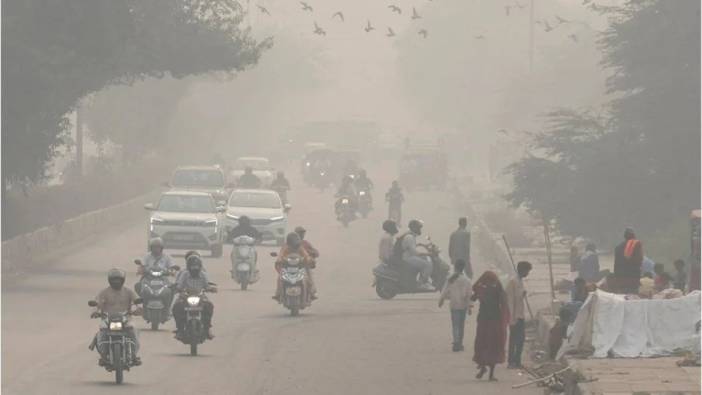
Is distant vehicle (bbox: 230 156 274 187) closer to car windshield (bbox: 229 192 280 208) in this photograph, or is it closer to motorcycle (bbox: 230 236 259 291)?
car windshield (bbox: 229 192 280 208)

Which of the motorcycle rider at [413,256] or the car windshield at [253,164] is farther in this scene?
the car windshield at [253,164]

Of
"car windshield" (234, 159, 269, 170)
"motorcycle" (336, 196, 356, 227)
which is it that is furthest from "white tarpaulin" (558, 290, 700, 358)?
"car windshield" (234, 159, 269, 170)

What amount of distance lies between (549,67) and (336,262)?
58.0m

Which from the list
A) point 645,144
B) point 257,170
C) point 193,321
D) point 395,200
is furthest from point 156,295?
point 257,170

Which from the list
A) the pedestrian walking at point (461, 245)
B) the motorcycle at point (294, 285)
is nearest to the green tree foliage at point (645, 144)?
the pedestrian walking at point (461, 245)

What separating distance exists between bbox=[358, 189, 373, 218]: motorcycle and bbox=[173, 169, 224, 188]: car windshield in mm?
5651

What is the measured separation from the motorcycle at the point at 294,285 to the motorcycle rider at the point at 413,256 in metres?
4.05

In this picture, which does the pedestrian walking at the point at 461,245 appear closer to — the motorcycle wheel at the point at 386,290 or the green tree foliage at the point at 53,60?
the motorcycle wheel at the point at 386,290

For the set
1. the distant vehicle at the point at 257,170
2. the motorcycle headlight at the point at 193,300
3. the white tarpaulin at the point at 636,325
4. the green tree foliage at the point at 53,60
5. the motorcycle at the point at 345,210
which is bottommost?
the white tarpaulin at the point at 636,325

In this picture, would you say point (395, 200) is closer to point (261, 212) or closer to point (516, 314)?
point (261, 212)

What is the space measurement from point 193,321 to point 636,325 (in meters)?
5.16

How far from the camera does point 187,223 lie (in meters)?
44.3

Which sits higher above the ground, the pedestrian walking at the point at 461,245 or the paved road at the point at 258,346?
the pedestrian walking at the point at 461,245

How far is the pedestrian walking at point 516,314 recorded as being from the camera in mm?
23719
